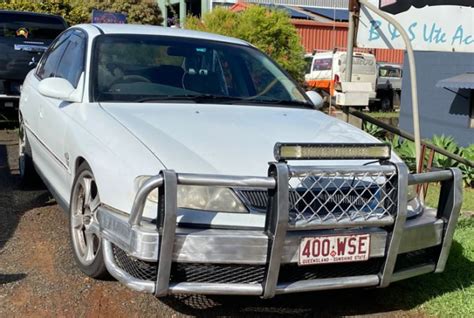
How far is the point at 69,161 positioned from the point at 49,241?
862 millimetres

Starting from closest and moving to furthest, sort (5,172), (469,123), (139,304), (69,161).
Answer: (139,304), (69,161), (5,172), (469,123)

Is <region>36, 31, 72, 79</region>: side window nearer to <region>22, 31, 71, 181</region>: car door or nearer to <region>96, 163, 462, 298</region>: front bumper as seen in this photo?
<region>22, 31, 71, 181</region>: car door

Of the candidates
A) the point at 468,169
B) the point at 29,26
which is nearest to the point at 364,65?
the point at 29,26

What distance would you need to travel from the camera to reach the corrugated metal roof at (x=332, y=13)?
1194 inches

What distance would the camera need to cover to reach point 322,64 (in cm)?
2234

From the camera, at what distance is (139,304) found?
372cm

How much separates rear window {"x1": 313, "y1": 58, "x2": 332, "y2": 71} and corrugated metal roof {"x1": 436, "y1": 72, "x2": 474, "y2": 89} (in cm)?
1165

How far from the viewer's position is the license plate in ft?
10.1

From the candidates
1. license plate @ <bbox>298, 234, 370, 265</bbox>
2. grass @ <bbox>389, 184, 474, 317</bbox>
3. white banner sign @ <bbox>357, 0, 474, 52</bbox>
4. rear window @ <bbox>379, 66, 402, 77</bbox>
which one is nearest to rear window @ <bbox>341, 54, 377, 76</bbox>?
rear window @ <bbox>379, 66, 402, 77</bbox>

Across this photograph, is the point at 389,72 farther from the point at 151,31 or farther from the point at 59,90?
the point at 59,90

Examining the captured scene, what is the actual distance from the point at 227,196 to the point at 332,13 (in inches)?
1177

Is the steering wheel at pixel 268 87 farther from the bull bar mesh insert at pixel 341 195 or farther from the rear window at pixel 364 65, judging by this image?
the rear window at pixel 364 65

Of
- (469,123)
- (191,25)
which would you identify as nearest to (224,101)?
(469,123)

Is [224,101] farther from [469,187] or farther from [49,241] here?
[469,187]
